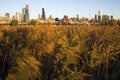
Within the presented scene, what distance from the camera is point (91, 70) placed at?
18.8 m

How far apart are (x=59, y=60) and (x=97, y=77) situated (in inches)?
155

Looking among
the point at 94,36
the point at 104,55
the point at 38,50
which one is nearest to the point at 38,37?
the point at 38,50

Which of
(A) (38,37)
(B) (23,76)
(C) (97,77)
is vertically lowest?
(C) (97,77)

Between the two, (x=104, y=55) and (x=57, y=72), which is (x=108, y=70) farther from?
(x=57, y=72)

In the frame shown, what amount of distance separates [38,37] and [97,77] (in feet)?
24.0

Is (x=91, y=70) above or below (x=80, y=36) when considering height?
below

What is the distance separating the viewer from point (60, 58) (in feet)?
55.1

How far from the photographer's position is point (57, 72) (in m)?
16.2

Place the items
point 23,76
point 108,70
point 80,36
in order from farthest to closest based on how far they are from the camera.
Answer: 1. point 80,36
2. point 108,70
3. point 23,76

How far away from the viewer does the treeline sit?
15594mm

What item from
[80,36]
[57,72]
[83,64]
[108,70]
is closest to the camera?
[57,72]

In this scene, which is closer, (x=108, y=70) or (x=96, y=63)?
(x=96, y=63)

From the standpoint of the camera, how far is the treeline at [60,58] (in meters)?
15.6

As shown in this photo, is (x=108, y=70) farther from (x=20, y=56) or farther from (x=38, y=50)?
(x=20, y=56)
